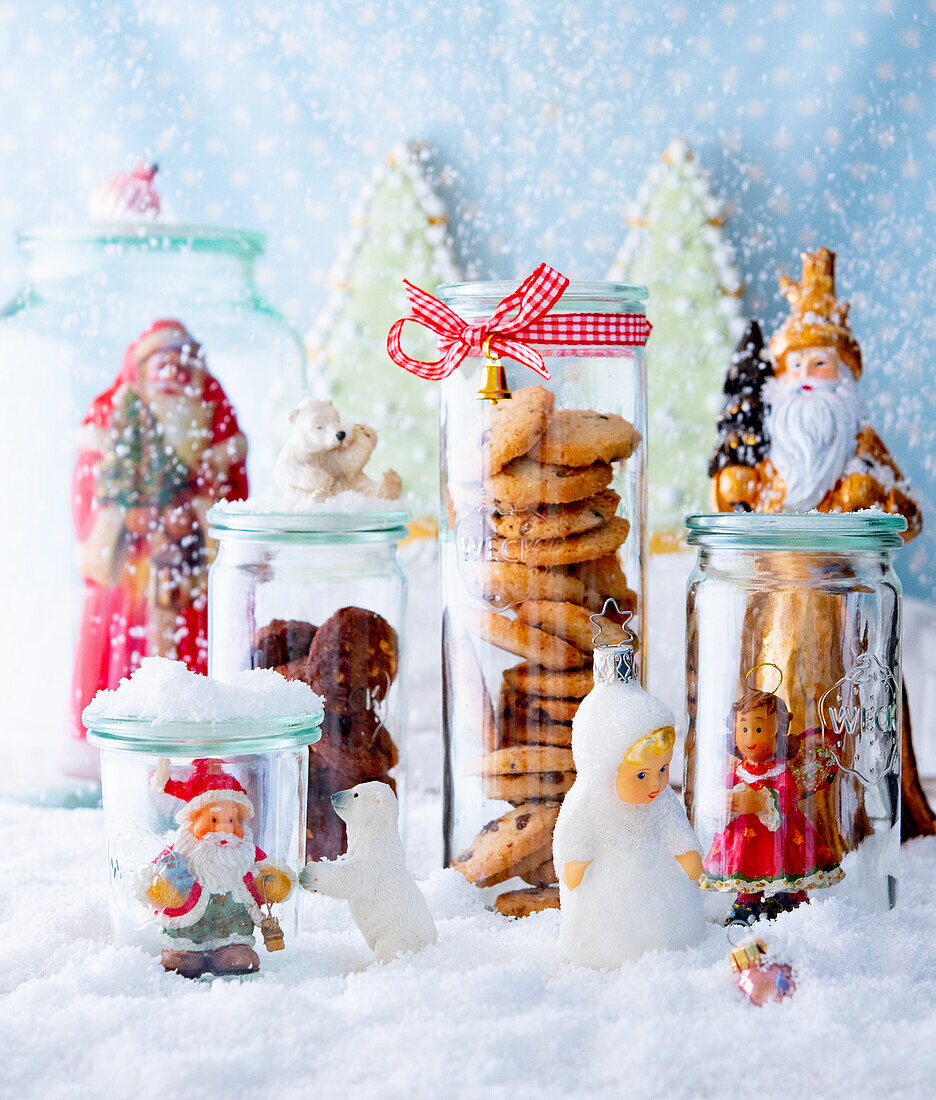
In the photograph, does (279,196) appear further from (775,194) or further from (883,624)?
(883,624)

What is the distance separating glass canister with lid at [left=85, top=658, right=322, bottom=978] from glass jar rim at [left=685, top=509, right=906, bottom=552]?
1.07ft

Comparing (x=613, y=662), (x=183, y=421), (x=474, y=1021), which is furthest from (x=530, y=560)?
(x=183, y=421)

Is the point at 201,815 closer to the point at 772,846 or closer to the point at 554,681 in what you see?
the point at 554,681

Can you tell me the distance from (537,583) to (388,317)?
25.1 inches

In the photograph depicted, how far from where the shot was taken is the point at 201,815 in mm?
811

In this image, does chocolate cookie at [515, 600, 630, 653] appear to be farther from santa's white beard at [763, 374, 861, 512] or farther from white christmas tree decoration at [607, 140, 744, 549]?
white christmas tree decoration at [607, 140, 744, 549]

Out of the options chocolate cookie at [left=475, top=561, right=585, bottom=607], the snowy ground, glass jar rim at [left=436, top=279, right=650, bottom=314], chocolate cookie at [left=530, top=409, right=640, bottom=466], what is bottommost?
the snowy ground

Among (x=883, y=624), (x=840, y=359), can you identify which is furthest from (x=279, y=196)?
(x=883, y=624)

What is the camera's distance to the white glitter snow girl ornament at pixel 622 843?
2.65ft

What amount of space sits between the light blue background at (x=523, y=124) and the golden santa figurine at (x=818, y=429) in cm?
24

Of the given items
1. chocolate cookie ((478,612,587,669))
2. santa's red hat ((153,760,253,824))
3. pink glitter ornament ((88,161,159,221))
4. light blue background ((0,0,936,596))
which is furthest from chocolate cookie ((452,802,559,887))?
pink glitter ornament ((88,161,159,221))

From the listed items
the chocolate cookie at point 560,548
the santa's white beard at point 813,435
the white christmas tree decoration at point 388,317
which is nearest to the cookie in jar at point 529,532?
the chocolate cookie at point 560,548

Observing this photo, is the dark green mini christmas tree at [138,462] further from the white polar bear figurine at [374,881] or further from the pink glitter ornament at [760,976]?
the pink glitter ornament at [760,976]

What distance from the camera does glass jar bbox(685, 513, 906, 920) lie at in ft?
2.93
